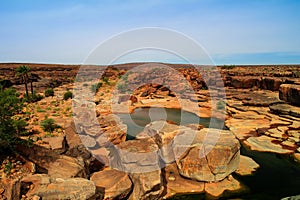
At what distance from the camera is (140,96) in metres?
40.3

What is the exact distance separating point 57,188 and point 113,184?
116 inches

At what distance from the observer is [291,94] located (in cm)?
2714

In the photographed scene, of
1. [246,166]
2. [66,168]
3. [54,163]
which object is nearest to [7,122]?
[54,163]

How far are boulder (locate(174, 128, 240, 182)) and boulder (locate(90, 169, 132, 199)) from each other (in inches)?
130

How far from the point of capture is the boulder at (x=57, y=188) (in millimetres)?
8578

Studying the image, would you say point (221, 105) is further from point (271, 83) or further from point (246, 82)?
point (246, 82)

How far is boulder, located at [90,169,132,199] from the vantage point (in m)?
10.7

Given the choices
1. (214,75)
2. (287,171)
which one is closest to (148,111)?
(287,171)

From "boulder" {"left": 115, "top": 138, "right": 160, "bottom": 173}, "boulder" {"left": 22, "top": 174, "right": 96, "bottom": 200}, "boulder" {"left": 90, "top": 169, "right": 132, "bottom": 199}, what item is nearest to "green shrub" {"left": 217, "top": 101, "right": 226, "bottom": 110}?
"boulder" {"left": 115, "top": 138, "right": 160, "bottom": 173}

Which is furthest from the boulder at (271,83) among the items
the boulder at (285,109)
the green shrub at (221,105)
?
the boulder at (285,109)

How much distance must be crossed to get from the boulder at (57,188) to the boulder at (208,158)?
5.53 metres

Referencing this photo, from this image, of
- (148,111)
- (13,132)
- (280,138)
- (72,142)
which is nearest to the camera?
(13,132)

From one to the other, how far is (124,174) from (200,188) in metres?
3.85

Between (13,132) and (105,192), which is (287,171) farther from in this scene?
(13,132)
